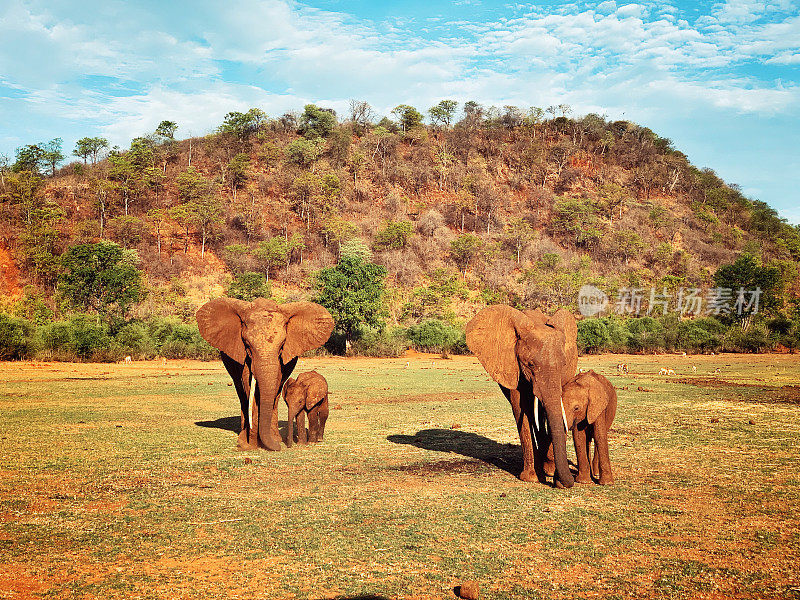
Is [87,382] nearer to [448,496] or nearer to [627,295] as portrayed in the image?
[448,496]

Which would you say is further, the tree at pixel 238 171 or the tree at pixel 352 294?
the tree at pixel 238 171

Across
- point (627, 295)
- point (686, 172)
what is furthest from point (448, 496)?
point (686, 172)

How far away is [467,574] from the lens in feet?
18.6

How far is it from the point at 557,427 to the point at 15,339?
108 feet

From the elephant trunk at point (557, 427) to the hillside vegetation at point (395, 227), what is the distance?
3348 cm

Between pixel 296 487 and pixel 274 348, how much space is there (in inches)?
142

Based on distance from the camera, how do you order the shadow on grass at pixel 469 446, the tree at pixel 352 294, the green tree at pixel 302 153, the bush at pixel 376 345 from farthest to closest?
the green tree at pixel 302 153, the tree at pixel 352 294, the bush at pixel 376 345, the shadow on grass at pixel 469 446

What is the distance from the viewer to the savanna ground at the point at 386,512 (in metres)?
5.51

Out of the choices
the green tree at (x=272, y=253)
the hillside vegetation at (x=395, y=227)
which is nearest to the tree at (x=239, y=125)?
the hillside vegetation at (x=395, y=227)

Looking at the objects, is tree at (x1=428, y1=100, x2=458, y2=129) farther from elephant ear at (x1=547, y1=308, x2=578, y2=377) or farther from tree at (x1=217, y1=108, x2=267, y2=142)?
elephant ear at (x1=547, y1=308, x2=578, y2=377)

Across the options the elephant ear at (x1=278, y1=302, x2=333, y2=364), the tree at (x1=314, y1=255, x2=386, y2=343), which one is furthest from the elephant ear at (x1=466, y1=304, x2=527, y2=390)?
the tree at (x1=314, y1=255, x2=386, y2=343)

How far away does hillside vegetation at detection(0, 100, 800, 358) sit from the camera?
48750 millimetres

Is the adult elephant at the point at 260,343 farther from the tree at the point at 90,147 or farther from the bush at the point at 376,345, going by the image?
the tree at the point at 90,147

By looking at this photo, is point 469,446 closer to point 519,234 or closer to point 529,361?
point 529,361
